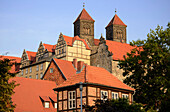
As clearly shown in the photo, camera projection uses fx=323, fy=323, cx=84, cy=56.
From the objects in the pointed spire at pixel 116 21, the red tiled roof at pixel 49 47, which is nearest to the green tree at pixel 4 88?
the red tiled roof at pixel 49 47

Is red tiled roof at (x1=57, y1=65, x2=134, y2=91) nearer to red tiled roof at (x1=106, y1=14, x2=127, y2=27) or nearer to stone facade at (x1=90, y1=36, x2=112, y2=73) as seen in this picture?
stone facade at (x1=90, y1=36, x2=112, y2=73)

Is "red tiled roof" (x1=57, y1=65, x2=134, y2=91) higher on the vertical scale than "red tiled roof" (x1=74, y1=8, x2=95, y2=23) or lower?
lower

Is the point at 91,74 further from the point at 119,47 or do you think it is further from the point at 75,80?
the point at 119,47

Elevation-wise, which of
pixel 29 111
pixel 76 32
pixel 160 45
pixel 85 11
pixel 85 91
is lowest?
pixel 29 111

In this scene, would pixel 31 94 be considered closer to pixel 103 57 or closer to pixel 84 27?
pixel 103 57

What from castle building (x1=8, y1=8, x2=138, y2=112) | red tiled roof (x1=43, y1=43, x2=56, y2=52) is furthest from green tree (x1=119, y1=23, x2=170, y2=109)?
red tiled roof (x1=43, y1=43, x2=56, y2=52)

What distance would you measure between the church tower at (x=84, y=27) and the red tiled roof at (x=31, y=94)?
138 feet

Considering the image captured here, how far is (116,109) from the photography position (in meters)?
23.6

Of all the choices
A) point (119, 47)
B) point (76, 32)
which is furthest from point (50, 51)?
point (119, 47)

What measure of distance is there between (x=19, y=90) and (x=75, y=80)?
10590 millimetres

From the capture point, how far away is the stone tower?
319 ft

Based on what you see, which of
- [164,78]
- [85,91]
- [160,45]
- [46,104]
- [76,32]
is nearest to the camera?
[85,91]

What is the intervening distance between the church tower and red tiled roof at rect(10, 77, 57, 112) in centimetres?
4195

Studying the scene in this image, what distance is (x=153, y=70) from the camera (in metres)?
39.1
